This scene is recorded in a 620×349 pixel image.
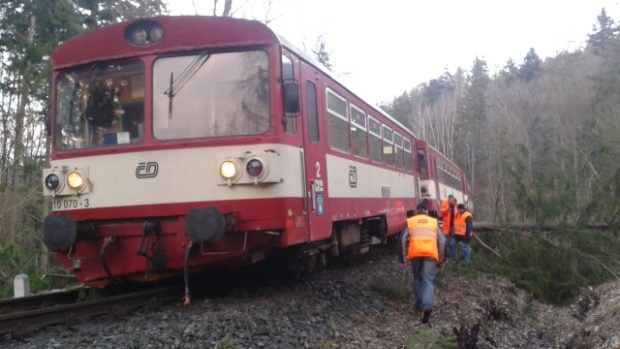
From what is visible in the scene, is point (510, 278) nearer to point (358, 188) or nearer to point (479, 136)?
point (358, 188)

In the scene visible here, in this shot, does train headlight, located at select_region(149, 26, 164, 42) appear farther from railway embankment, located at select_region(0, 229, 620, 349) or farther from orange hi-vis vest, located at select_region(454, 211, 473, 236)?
orange hi-vis vest, located at select_region(454, 211, 473, 236)

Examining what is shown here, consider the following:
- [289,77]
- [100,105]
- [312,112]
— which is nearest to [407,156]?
[312,112]

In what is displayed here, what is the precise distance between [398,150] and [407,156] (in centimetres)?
130

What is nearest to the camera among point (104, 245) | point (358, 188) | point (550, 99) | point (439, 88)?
point (104, 245)

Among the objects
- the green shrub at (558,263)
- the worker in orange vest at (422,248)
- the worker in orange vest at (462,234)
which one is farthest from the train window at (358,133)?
the green shrub at (558,263)

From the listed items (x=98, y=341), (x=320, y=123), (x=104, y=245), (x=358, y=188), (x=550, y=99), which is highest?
(x=550, y=99)

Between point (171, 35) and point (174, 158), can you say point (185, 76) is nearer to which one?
point (171, 35)

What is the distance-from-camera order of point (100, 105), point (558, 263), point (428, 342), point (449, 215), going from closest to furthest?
point (428, 342) < point (100, 105) < point (449, 215) < point (558, 263)

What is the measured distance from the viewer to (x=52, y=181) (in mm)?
7320

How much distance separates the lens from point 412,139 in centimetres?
1669

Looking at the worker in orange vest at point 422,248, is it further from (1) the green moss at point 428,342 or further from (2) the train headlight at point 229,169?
(2) the train headlight at point 229,169

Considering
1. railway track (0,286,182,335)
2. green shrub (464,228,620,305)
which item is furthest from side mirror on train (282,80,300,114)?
green shrub (464,228,620,305)

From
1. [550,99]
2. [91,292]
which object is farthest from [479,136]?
[91,292]

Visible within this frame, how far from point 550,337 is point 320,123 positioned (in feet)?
16.9
